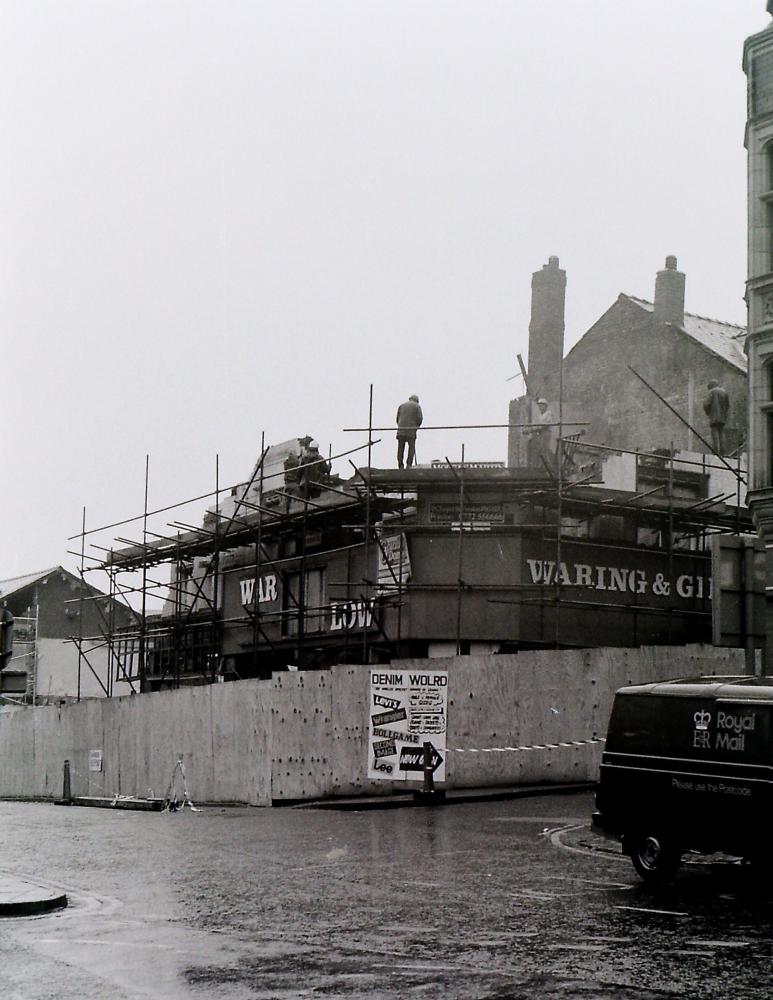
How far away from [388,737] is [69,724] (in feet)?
50.0

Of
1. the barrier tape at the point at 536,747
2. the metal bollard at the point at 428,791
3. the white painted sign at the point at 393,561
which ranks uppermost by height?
the white painted sign at the point at 393,561

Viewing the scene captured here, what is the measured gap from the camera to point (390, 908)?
40.4ft

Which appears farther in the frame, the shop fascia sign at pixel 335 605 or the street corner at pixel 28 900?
the shop fascia sign at pixel 335 605

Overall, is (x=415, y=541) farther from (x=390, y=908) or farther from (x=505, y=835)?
(x=390, y=908)

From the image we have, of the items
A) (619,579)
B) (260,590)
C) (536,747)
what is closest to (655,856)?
(536,747)

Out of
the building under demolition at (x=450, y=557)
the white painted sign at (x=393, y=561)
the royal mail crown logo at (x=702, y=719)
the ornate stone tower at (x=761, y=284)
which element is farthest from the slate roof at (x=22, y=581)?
the royal mail crown logo at (x=702, y=719)

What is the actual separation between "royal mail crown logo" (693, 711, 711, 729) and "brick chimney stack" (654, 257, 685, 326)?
34.5m

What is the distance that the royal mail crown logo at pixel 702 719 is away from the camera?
14.4 metres

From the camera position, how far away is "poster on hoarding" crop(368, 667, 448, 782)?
26.8m

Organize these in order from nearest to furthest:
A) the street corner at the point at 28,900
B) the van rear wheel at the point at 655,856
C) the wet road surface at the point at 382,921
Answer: the wet road surface at the point at 382,921 < the street corner at the point at 28,900 < the van rear wheel at the point at 655,856

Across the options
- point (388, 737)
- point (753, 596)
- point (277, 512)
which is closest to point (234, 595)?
point (277, 512)

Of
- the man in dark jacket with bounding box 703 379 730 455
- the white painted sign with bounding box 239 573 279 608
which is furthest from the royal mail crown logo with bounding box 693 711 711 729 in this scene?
the man in dark jacket with bounding box 703 379 730 455

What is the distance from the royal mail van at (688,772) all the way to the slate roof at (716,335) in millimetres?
31198

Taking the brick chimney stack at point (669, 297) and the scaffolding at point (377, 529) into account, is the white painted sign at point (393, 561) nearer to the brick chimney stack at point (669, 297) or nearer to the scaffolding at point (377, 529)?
the scaffolding at point (377, 529)
